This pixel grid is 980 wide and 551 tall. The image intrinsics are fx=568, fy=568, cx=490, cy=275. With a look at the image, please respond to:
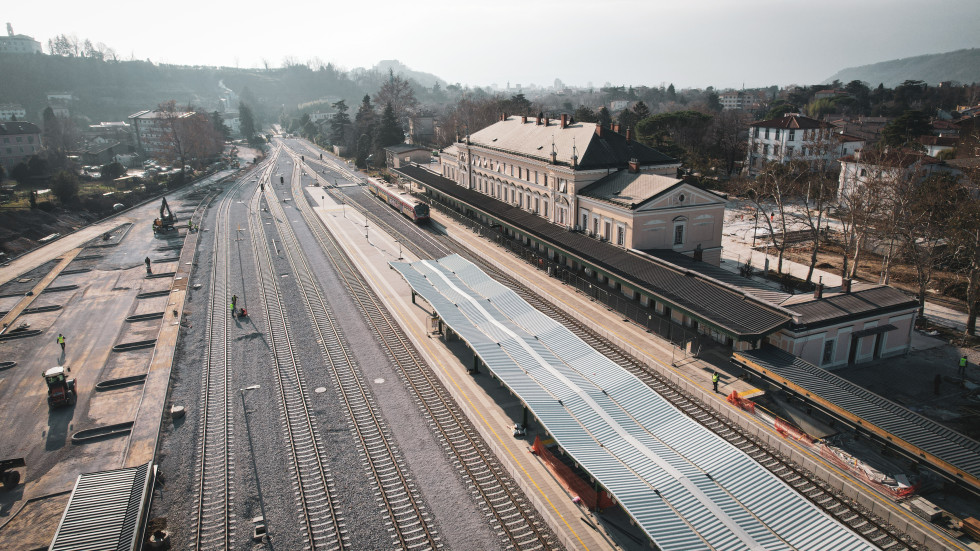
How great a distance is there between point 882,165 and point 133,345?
61233 mm

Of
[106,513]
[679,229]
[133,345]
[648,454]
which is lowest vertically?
[133,345]

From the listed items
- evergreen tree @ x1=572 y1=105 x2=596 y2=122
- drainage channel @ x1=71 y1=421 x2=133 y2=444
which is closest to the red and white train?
drainage channel @ x1=71 y1=421 x2=133 y2=444

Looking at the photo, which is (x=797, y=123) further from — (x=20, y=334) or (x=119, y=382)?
(x=20, y=334)

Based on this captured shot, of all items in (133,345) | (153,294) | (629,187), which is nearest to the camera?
(133,345)

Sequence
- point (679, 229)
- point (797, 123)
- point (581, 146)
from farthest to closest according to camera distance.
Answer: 1. point (797, 123)
2. point (581, 146)
3. point (679, 229)

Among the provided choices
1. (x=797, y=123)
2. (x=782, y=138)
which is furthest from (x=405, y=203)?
(x=797, y=123)

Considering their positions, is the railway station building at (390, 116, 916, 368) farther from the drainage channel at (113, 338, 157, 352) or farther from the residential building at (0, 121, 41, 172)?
the residential building at (0, 121, 41, 172)

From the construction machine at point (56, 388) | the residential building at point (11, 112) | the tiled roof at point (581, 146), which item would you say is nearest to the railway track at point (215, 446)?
the construction machine at point (56, 388)

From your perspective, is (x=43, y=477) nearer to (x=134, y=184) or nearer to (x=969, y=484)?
(x=969, y=484)

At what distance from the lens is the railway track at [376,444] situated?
22.0 m

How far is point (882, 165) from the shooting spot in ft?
161

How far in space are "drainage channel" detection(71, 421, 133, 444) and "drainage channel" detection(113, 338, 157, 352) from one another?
35.9 ft

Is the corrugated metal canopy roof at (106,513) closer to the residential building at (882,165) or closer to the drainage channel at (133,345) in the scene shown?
the drainage channel at (133,345)

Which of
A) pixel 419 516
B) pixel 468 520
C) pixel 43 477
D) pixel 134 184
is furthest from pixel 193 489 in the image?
pixel 134 184
